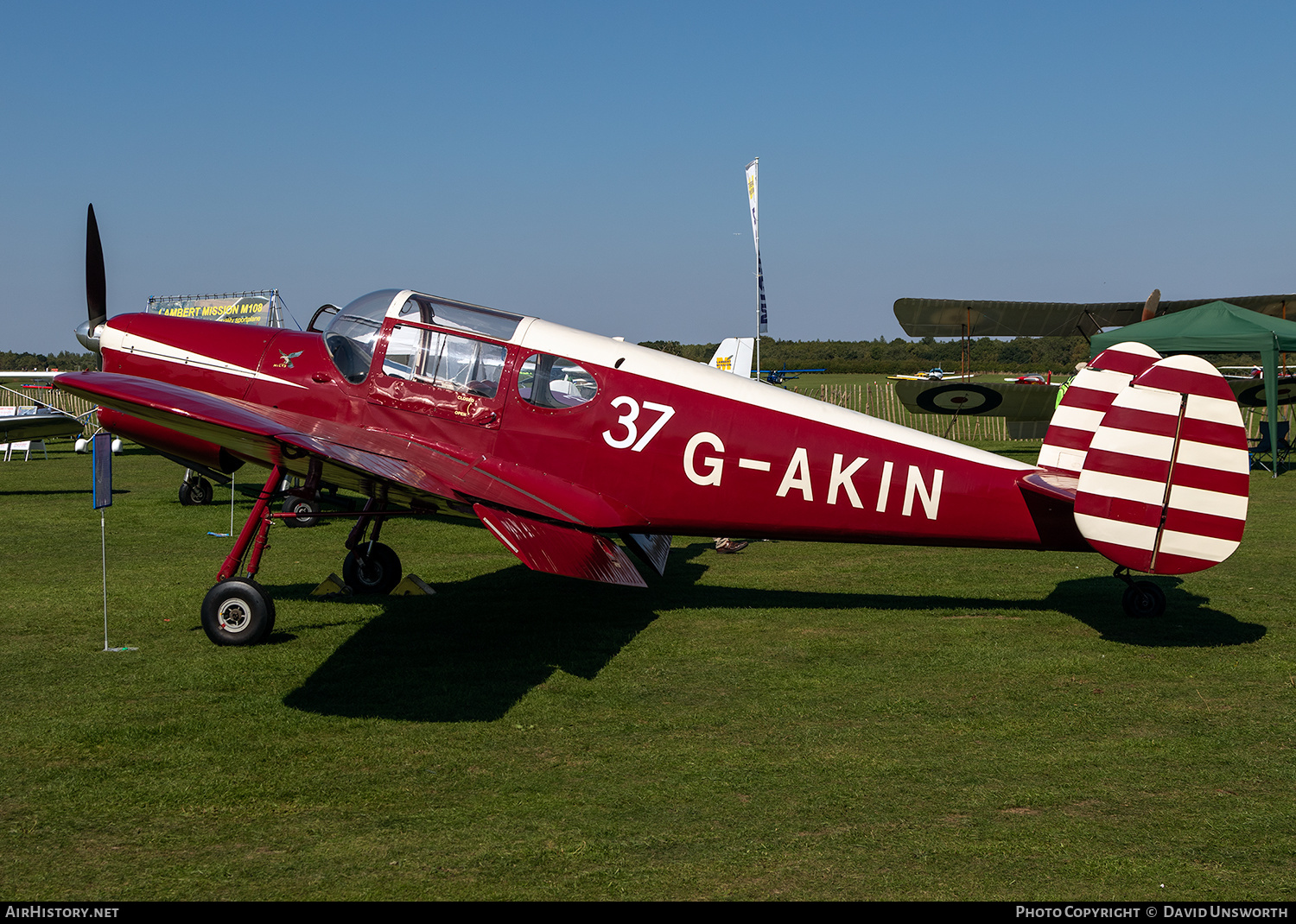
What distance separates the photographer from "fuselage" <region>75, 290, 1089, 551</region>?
7.04 meters

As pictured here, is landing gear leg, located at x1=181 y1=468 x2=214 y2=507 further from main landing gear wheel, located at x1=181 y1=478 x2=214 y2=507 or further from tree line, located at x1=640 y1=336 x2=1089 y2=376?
tree line, located at x1=640 y1=336 x2=1089 y2=376

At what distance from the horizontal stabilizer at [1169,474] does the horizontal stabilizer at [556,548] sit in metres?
3.28

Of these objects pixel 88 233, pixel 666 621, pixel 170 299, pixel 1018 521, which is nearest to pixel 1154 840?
pixel 1018 521

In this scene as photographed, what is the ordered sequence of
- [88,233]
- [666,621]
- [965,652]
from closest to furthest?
[965,652], [666,621], [88,233]

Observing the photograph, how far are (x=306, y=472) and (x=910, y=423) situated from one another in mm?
31021

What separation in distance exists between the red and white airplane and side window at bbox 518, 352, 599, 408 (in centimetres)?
1

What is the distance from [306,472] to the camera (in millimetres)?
6879

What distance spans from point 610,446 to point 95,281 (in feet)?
21.3

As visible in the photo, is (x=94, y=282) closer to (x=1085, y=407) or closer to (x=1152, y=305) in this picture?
(x=1085, y=407)

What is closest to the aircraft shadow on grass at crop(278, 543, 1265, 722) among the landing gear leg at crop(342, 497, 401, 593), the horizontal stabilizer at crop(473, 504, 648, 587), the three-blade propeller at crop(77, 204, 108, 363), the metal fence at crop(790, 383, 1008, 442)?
the landing gear leg at crop(342, 497, 401, 593)

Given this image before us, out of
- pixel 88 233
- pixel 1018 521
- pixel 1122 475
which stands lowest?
Result: pixel 1018 521

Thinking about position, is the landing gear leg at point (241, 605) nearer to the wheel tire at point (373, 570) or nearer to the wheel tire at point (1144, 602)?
the wheel tire at point (373, 570)

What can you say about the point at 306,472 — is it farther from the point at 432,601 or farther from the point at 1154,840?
the point at 1154,840

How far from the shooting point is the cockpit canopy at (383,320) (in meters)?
7.43
